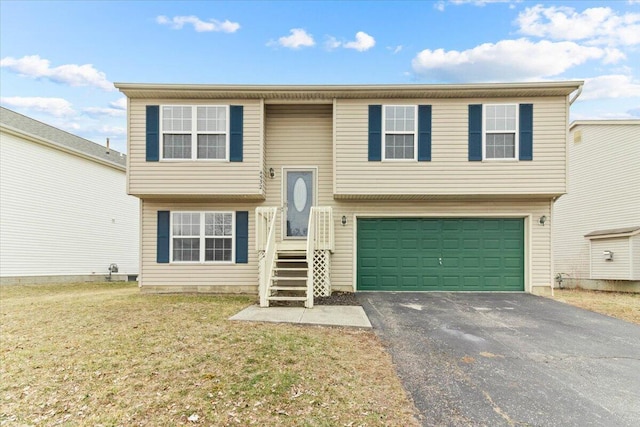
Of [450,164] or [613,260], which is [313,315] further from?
[613,260]

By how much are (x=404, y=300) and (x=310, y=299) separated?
2.55 metres

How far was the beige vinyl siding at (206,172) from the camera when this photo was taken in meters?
9.65

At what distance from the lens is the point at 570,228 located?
15180 mm

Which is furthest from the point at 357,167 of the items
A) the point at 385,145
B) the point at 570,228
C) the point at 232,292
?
the point at 570,228

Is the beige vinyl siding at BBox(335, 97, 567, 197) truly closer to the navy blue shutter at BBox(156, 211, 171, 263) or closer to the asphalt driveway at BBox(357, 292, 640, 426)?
the asphalt driveway at BBox(357, 292, 640, 426)

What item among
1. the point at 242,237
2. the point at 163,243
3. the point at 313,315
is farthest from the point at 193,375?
the point at 163,243

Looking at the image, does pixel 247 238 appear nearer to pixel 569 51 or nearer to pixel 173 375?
pixel 173 375

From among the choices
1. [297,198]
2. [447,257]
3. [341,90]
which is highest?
[341,90]

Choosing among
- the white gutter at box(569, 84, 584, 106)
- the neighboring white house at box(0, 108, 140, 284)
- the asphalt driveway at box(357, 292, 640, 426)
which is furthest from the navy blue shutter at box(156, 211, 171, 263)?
the white gutter at box(569, 84, 584, 106)

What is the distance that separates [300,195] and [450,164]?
167 inches

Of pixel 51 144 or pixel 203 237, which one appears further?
pixel 51 144

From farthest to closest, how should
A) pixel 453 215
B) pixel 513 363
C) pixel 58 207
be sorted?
pixel 58 207 < pixel 453 215 < pixel 513 363

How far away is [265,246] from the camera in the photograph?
9297 millimetres

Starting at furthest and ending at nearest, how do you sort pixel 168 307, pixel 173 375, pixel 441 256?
pixel 441 256 → pixel 168 307 → pixel 173 375
